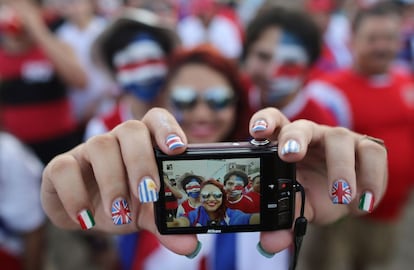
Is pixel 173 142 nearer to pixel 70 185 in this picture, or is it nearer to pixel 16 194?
pixel 70 185

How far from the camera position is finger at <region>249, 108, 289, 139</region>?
87 cm

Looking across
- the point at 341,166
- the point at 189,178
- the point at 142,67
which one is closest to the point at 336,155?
the point at 341,166

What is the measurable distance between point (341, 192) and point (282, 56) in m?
1.59

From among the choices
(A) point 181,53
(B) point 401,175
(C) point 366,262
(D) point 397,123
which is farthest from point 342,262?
(A) point 181,53

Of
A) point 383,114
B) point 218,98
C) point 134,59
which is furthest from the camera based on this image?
point 383,114

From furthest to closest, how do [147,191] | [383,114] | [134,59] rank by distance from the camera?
[383,114] → [134,59] → [147,191]

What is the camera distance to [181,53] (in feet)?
6.85

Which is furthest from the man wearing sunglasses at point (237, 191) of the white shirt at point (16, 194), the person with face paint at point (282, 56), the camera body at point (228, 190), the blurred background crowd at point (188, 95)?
the white shirt at point (16, 194)

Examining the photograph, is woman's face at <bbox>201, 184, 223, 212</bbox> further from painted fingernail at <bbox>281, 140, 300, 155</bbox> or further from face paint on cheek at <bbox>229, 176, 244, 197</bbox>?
painted fingernail at <bbox>281, 140, 300, 155</bbox>

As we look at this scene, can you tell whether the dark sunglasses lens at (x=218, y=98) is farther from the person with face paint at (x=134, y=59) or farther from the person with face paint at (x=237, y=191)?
the person with face paint at (x=237, y=191)

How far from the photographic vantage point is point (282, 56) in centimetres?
237

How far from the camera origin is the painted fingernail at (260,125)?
2.85 feet

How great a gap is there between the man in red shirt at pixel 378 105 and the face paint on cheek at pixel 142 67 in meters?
0.83

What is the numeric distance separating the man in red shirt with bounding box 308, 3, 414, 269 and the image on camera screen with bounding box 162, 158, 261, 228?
1825 mm
